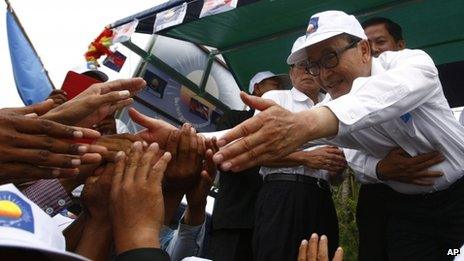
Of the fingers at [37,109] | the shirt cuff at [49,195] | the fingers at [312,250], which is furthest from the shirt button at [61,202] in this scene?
the fingers at [312,250]

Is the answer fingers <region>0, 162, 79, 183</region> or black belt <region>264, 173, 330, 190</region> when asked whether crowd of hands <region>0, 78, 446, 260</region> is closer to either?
fingers <region>0, 162, 79, 183</region>

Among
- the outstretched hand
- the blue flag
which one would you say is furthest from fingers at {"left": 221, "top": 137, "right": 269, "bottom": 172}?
the blue flag

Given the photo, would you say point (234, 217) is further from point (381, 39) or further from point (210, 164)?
point (381, 39)

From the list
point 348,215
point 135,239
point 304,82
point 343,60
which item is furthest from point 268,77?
point 348,215

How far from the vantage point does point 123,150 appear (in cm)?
151

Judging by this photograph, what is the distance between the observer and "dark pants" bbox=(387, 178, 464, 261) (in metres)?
2.05

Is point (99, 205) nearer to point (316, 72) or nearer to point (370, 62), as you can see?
point (316, 72)

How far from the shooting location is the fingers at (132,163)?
1267mm

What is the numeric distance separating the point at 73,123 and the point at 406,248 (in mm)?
1427

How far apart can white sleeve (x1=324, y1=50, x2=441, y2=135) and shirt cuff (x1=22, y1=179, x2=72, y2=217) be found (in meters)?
0.93

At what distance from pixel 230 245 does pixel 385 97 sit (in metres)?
1.36

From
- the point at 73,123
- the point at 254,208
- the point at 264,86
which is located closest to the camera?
the point at 73,123

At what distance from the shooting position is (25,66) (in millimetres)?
5949

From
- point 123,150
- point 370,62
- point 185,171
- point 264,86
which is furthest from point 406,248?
point 264,86
